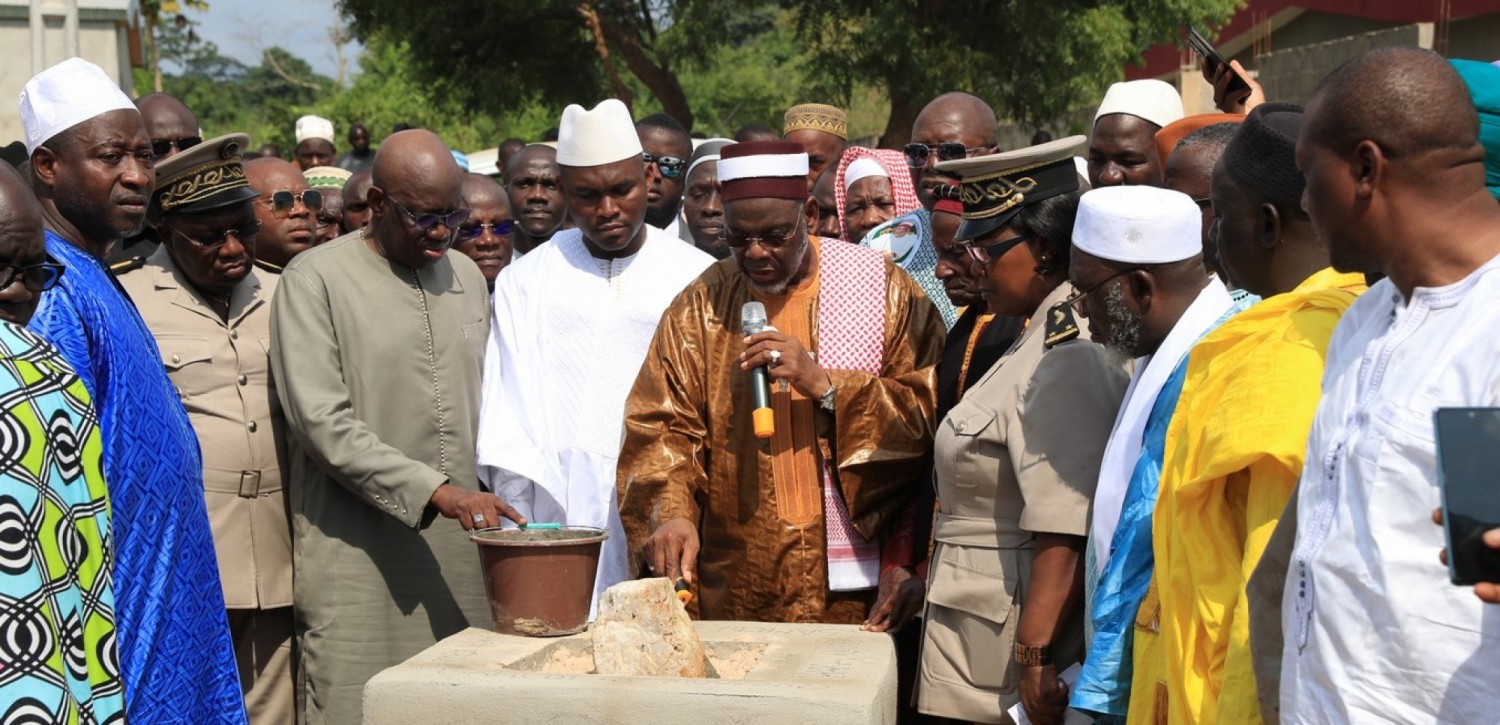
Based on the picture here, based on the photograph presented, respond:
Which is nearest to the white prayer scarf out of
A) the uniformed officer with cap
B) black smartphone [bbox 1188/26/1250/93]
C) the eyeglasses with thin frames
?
the eyeglasses with thin frames

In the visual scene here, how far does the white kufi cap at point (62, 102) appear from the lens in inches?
166

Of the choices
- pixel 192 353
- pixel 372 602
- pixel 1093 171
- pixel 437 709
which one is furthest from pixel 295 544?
pixel 1093 171

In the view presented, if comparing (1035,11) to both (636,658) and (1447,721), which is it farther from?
(1447,721)

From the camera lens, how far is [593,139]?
543 centimetres

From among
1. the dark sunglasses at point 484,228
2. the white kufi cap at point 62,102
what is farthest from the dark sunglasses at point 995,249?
the dark sunglasses at point 484,228

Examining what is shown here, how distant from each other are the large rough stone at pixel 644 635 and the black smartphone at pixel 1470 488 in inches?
80.7

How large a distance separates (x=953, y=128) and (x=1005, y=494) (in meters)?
2.92

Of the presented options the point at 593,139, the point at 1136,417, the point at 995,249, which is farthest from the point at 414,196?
the point at 1136,417

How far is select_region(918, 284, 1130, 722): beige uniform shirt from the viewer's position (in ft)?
12.4

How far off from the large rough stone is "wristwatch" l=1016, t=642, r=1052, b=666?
2.63 feet

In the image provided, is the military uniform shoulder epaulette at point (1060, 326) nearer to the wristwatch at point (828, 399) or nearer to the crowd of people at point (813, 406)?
the crowd of people at point (813, 406)

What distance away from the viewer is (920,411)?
4.66 metres

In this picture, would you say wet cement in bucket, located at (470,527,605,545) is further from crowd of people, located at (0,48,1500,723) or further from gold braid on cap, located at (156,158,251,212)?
gold braid on cap, located at (156,158,251,212)

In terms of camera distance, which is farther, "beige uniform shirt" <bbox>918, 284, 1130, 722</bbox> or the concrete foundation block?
"beige uniform shirt" <bbox>918, 284, 1130, 722</bbox>
